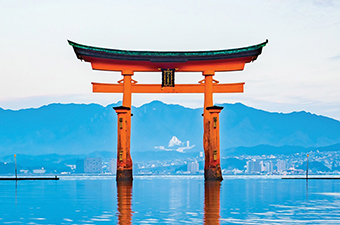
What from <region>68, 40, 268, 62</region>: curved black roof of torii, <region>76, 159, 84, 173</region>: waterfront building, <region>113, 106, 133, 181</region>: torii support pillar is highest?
<region>68, 40, 268, 62</region>: curved black roof of torii

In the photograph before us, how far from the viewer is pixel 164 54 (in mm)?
37938

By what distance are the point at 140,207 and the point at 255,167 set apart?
136666mm

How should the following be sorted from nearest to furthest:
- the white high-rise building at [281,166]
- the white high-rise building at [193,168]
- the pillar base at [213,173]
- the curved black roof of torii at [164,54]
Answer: the curved black roof of torii at [164,54] < the pillar base at [213,173] < the white high-rise building at [281,166] < the white high-rise building at [193,168]

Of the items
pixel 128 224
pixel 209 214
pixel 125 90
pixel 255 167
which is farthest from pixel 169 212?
pixel 255 167

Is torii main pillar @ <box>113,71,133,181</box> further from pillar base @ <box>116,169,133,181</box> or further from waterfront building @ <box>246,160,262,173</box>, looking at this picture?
waterfront building @ <box>246,160,262,173</box>

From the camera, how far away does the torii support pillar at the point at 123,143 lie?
1458 inches

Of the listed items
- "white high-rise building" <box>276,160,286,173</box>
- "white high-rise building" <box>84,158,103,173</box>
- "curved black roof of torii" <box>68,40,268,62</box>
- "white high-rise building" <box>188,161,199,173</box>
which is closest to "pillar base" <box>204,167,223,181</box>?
"curved black roof of torii" <box>68,40,268,62</box>

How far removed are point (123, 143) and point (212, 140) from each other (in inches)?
239

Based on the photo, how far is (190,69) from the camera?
3881 centimetres

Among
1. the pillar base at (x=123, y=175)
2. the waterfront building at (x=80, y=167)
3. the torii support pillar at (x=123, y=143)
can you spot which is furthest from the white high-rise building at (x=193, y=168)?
the torii support pillar at (x=123, y=143)

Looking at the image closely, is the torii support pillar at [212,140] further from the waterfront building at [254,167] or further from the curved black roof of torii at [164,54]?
the waterfront building at [254,167]

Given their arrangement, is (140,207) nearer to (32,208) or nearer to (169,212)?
(169,212)

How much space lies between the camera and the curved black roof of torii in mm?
36750

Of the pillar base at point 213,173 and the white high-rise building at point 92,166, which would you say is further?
the white high-rise building at point 92,166
